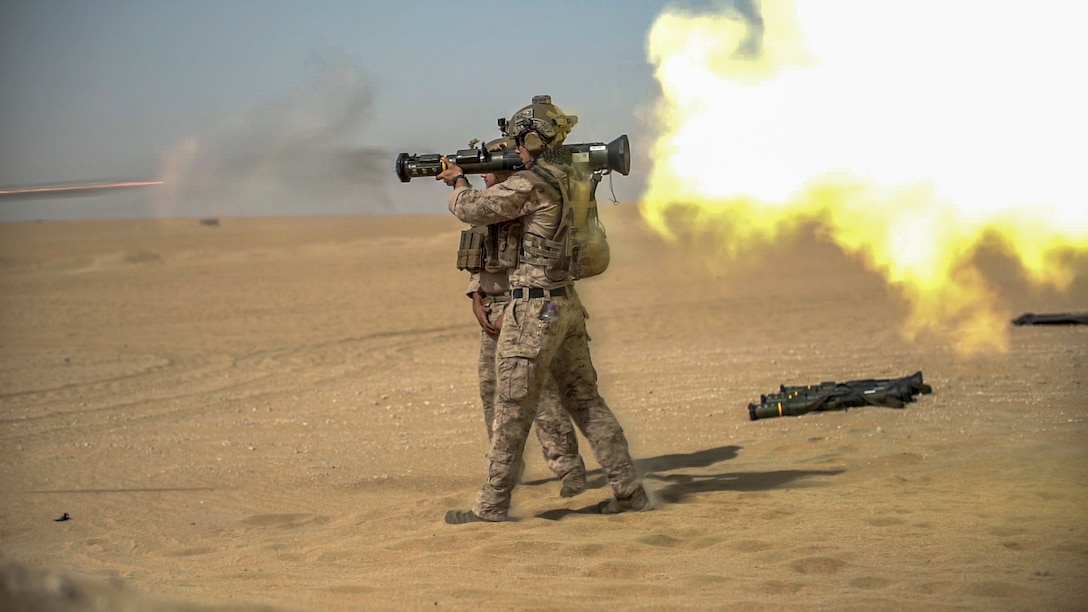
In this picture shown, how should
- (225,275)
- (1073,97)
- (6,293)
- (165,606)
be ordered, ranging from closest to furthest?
1. (165,606)
2. (1073,97)
3. (6,293)
4. (225,275)

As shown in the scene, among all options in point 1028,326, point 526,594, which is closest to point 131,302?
point 1028,326

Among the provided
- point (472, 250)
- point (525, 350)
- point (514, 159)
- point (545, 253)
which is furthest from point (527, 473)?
point (514, 159)

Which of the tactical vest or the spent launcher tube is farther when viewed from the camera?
the spent launcher tube

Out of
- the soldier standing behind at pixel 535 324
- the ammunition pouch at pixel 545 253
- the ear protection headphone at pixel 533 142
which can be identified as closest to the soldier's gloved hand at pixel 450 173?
the soldier standing behind at pixel 535 324

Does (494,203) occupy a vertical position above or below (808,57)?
below

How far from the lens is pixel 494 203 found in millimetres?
6863

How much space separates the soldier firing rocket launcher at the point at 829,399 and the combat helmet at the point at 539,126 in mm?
4358

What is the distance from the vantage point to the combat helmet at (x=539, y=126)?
6961 millimetres

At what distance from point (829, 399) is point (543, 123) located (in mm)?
4890

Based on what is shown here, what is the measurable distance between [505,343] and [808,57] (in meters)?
4.40

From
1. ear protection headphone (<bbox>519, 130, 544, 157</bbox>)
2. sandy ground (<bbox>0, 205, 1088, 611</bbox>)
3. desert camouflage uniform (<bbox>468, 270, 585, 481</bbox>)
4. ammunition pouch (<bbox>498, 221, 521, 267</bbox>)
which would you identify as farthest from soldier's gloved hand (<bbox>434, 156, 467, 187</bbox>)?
sandy ground (<bbox>0, 205, 1088, 611</bbox>)

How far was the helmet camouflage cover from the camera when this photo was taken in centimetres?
697

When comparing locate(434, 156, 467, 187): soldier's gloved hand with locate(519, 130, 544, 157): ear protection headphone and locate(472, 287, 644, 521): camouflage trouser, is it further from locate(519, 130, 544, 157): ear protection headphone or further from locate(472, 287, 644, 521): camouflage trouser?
locate(472, 287, 644, 521): camouflage trouser

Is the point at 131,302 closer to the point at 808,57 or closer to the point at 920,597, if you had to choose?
the point at 808,57
